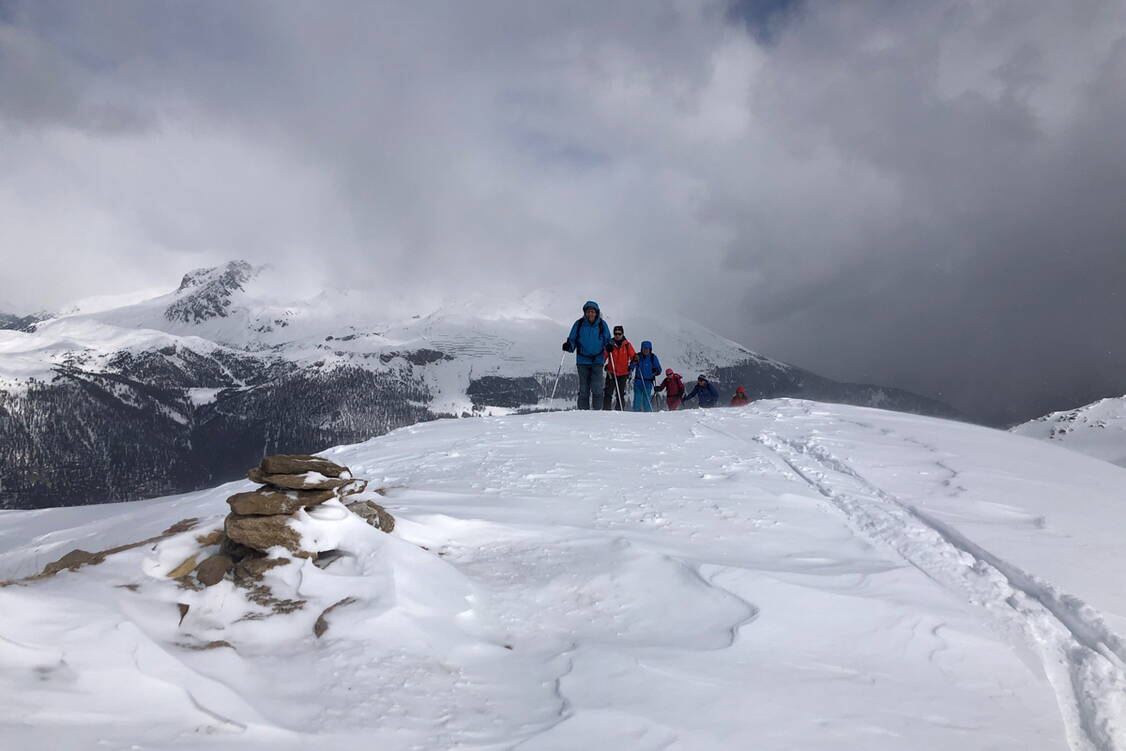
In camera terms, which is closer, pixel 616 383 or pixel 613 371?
pixel 613 371

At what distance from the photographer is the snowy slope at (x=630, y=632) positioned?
3.37 m

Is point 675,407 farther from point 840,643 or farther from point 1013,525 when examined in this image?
point 840,643

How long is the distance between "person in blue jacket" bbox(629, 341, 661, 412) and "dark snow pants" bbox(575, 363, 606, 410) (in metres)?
3.10

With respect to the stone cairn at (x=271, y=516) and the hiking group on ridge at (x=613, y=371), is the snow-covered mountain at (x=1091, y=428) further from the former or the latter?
the stone cairn at (x=271, y=516)

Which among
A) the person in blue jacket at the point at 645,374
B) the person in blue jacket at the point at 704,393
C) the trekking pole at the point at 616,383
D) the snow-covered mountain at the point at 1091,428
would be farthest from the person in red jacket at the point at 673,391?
the snow-covered mountain at the point at 1091,428

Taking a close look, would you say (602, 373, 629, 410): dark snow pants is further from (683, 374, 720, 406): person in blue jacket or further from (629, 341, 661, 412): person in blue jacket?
(683, 374, 720, 406): person in blue jacket

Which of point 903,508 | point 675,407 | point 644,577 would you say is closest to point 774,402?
point 675,407

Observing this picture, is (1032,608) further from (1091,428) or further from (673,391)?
(1091,428)

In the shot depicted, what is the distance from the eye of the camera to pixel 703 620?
187 inches

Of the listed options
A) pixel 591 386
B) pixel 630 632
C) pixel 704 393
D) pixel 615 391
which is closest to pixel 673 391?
pixel 704 393

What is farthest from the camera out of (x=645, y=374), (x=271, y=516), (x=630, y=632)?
(x=645, y=374)

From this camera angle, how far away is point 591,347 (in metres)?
17.6

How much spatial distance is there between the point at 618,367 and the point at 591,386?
1.36 m

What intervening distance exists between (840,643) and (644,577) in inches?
66.9
